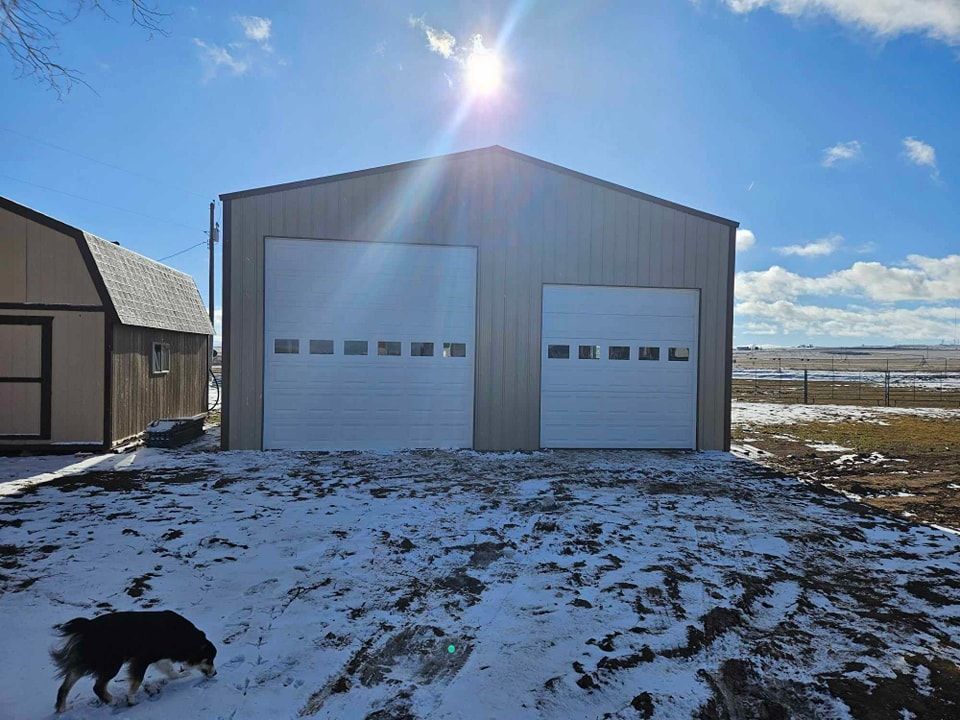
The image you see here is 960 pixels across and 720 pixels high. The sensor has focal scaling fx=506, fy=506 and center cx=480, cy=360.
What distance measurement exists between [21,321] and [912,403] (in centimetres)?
2489

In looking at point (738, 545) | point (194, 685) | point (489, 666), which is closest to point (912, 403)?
point (738, 545)

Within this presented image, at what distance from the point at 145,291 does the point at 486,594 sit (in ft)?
32.4

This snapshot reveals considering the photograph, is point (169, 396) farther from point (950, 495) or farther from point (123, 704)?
point (950, 495)

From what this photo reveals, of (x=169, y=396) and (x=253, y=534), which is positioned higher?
(x=169, y=396)

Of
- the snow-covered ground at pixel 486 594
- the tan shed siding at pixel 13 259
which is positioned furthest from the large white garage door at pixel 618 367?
the tan shed siding at pixel 13 259

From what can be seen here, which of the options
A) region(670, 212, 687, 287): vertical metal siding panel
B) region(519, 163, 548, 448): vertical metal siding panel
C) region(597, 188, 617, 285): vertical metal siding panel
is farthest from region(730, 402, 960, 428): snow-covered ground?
region(519, 163, 548, 448): vertical metal siding panel

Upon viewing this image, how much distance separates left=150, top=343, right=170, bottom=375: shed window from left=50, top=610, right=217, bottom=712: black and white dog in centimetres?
887

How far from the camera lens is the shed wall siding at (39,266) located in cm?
815

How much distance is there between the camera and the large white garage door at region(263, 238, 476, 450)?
8.77 m

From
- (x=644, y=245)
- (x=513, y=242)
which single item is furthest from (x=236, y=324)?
(x=644, y=245)

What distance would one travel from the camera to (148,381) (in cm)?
977

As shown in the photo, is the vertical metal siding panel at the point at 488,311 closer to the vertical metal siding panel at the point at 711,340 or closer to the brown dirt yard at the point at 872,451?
the vertical metal siding panel at the point at 711,340

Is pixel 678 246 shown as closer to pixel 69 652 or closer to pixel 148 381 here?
pixel 69 652

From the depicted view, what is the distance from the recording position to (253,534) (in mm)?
4680
